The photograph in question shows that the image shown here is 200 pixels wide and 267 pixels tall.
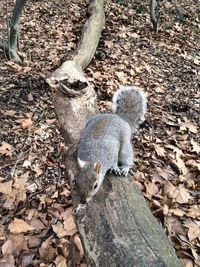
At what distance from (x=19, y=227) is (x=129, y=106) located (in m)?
1.49

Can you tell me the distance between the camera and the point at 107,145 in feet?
9.33

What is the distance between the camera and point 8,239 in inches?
110

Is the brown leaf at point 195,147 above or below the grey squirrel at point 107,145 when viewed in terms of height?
below

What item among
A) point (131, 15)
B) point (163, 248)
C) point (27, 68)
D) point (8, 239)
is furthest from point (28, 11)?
point (163, 248)

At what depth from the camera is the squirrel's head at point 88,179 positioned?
2.34m

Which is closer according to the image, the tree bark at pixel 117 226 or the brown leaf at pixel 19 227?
the tree bark at pixel 117 226

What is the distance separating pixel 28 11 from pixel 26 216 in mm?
5364

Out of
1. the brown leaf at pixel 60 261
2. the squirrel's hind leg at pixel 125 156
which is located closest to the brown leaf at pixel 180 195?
the squirrel's hind leg at pixel 125 156

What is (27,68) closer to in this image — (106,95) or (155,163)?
(106,95)

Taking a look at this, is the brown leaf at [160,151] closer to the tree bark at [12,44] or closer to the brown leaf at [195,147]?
the brown leaf at [195,147]

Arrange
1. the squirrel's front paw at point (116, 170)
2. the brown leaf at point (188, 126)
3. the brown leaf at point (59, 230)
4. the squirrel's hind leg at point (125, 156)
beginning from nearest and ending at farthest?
the squirrel's front paw at point (116, 170) < the brown leaf at point (59, 230) < the squirrel's hind leg at point (125, 156) < the brown leaf at point (188, 126)

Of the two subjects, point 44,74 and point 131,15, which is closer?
point 44,74

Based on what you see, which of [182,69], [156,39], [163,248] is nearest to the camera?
[163,248]

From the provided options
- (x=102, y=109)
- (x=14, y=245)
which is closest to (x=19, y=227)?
(x=14, y=245)
